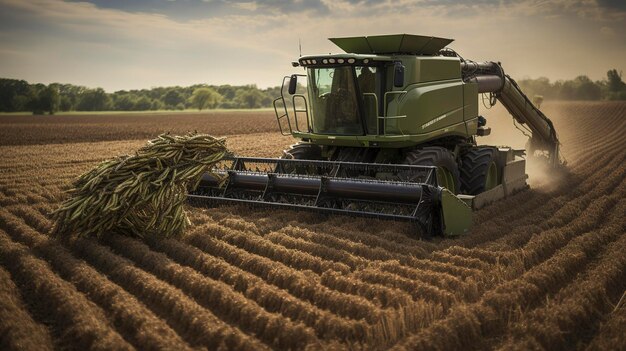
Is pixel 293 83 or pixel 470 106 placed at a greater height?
pixel 293 83

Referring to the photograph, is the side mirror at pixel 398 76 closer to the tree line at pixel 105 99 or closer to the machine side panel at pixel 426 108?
the machine side panel at pixel 426 108

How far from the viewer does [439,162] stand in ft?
25.1

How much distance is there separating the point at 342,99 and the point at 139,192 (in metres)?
3.26

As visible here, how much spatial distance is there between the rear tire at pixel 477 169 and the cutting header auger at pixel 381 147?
0.05ft

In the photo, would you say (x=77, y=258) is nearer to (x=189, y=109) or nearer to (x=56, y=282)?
(x=56, y=282)

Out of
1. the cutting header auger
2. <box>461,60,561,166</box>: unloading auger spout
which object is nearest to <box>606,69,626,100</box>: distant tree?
<box>461,60,561,166</box>: unloading auger spout

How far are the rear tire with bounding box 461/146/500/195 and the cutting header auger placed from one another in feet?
0.05

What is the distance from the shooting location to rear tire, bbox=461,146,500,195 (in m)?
8.81

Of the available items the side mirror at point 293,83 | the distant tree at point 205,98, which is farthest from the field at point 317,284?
the distant tree at point 205,98

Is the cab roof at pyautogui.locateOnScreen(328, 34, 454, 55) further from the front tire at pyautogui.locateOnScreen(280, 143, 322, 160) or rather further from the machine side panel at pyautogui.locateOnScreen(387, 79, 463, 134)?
the front tire at pyautogui.locateOnScreen(280, 143, 322, 160)

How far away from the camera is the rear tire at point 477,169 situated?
8.81 metres

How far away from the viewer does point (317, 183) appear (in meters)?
7.20

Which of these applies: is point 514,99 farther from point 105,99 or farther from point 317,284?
point 105,99

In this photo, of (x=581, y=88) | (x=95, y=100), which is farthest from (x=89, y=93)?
(x=581, y=88)
